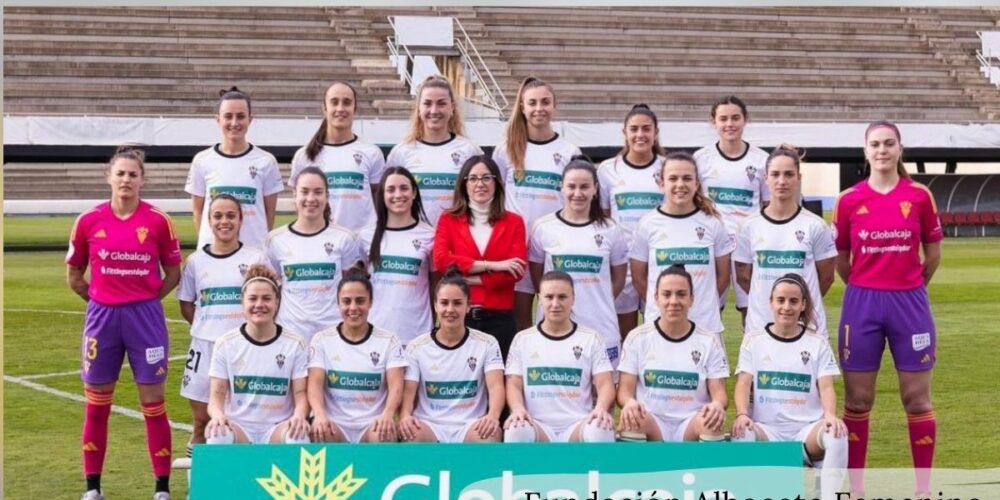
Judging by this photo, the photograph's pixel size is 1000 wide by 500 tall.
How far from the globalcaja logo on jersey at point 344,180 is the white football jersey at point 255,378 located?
0.98 metres

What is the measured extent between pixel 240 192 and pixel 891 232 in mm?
2679

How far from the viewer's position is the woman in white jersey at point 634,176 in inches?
220

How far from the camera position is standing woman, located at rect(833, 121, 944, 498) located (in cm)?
505

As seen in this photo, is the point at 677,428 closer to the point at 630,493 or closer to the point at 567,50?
the point at 630,493

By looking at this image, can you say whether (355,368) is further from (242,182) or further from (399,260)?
(242,182)

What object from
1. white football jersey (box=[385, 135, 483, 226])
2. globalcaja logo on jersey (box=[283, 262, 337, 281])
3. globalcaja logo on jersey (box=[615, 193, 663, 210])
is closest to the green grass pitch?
globalcaja logo on jersey (box=[283, 262, 337, 281])

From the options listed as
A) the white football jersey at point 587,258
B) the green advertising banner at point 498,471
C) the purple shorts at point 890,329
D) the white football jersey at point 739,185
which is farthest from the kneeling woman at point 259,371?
the purple shorts at point 890,329

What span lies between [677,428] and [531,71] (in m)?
22.0

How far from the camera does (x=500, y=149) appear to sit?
5.77 metres

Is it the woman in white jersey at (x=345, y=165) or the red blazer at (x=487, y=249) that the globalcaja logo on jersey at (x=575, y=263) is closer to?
the red blazer at (x=487, y=249)

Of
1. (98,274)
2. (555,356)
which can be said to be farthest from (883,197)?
(98,274)

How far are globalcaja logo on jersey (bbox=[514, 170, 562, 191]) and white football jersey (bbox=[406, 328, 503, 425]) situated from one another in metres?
0.89

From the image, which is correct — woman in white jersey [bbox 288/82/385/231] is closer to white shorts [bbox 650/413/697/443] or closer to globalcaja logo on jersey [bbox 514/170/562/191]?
globalcaja logo on jersey [bbox 514/170/562/191]

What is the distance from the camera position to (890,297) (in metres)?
5.07
